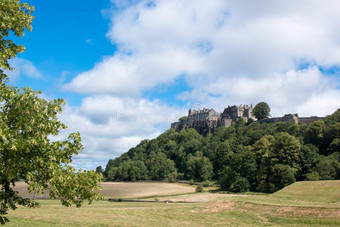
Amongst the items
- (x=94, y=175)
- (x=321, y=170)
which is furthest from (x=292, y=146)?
(x=94, y=175)

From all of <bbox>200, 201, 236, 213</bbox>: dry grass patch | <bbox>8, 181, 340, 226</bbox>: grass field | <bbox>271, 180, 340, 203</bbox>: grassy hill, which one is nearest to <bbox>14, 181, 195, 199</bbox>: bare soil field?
<bbox>8, 181, 340, 226</bbox>: grass field

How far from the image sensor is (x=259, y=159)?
103m

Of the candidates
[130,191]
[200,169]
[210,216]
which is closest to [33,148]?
[210,216]

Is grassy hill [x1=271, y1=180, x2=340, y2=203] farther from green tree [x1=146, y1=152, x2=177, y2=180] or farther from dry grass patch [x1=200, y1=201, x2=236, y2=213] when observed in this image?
green tree [x1=146, y1=152, x2=177, y2=180]

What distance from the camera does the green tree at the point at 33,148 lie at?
11.5 meters

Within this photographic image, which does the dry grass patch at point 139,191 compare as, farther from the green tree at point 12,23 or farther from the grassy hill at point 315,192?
the green tree at point 12,23

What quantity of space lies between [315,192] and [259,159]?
49.1 meters

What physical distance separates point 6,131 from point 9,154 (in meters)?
0.99

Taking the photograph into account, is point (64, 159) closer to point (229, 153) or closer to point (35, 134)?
point (35, 134)

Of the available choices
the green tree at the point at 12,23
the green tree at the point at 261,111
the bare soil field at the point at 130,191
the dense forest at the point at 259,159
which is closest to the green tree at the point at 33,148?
the green tree at the point at 12,23

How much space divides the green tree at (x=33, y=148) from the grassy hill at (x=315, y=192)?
146 ft

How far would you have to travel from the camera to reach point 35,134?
40.4 ft

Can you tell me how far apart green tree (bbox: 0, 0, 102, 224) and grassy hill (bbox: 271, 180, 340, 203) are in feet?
146

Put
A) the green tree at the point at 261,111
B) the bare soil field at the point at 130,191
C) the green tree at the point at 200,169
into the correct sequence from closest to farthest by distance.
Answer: the bare soil field at the point at 130,191
the green tree at the point at 200,169
the green tree at the point at 261,111
